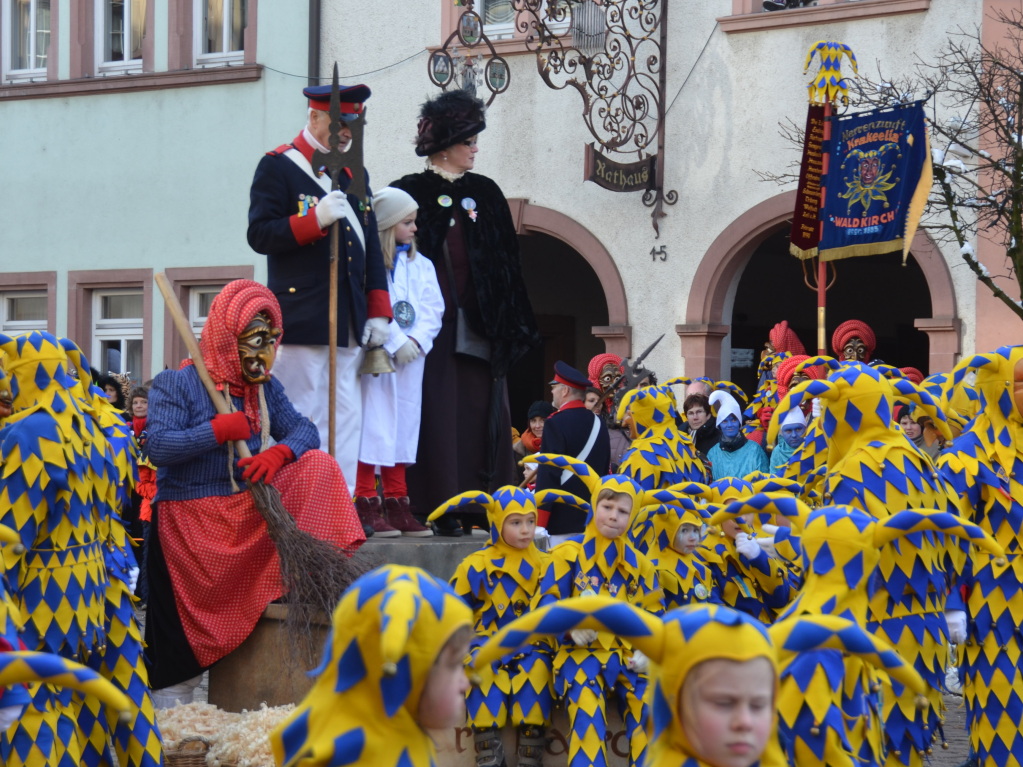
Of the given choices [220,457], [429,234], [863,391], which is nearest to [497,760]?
[220,457]

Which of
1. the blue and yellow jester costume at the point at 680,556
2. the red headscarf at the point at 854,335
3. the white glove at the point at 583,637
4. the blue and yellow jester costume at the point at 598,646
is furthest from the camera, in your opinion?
the red headscarf at the point at 854,335

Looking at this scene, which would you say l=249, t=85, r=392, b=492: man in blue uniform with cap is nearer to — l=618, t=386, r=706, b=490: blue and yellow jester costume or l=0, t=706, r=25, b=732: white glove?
l=618, t=386, r=706, b=490: blue and yellow jester costume

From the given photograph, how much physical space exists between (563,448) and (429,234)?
144 centimetres

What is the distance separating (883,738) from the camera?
5.25m

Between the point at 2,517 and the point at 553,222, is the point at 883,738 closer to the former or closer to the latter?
the point at 2,517

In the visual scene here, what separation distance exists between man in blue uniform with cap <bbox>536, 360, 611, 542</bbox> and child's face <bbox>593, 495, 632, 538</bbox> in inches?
70.2

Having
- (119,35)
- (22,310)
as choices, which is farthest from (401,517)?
(22,310)

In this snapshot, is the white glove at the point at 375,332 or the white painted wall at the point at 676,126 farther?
the white painted wall at the point at 676,126

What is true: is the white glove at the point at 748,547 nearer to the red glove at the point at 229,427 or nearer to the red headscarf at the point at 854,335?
the red glove at the point at 229,427

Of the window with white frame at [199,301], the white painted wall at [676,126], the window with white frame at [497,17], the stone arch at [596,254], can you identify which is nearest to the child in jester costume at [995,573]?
the white painted wall at [676,126]

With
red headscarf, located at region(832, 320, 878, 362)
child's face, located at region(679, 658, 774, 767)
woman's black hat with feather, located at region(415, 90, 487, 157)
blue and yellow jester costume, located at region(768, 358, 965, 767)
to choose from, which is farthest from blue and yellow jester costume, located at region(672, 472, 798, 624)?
red headscarf, located at region(832, 320, 878, 362)

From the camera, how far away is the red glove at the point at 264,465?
23.1 ft

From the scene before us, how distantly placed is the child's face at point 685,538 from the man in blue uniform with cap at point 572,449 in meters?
1.62

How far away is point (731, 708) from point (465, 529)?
556 centimetres
